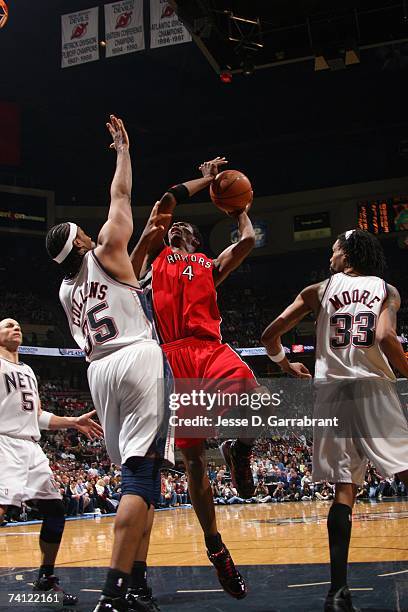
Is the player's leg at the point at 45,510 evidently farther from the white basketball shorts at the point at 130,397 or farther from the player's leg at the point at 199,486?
the white basketball shorts at the point at 130,397

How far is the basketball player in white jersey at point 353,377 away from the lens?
12.0 ft

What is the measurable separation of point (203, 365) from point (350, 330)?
37.7 inches

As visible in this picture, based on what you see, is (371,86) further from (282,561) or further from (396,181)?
(282,561)

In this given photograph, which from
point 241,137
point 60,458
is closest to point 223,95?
point 241,137

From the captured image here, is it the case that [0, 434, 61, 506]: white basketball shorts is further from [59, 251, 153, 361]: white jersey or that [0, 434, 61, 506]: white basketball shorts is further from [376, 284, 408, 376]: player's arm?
[376, 284, 408, 376]: player's arm

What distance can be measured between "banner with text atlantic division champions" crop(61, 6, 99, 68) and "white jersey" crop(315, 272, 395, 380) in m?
14.2

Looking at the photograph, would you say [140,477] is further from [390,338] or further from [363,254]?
[363,254]

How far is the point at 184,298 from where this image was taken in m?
4.46

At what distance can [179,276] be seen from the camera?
4.52 meters

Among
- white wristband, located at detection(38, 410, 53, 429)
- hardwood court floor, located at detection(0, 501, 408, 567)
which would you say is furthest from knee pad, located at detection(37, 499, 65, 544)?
hardwood court floor, located at detection(0, 501, 408, 567)

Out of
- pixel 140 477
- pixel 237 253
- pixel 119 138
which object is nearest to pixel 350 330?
pixel 237 253

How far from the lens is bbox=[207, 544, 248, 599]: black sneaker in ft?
13.2

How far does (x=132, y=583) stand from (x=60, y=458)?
60.6 feet

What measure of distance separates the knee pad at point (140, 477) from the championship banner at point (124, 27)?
1430 centimetres
